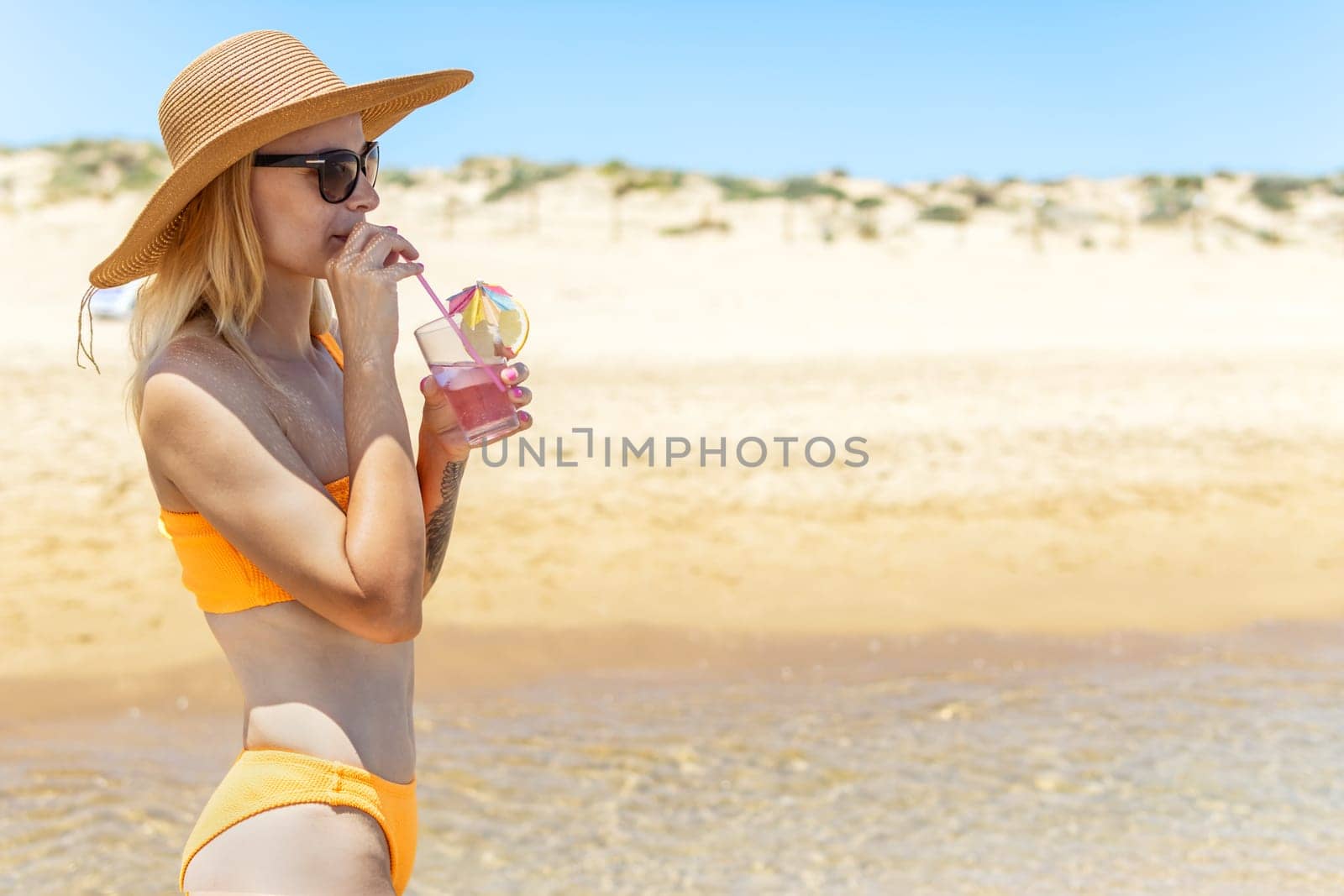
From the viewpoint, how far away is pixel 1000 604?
257 inches

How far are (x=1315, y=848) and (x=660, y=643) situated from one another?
2.89 m

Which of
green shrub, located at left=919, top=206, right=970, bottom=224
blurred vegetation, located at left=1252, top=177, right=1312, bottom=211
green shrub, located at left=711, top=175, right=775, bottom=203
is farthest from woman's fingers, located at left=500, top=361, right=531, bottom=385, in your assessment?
blurred vegetation, located at left=1252, top=177, right=1312, bottom=211

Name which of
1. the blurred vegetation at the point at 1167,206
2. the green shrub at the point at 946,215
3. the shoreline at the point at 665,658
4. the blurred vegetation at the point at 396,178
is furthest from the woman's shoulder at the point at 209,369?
the blurred vegetation at the point at 396,178

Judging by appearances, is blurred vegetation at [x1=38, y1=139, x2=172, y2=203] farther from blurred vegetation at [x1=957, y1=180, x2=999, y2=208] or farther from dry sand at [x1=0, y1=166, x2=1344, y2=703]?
blurred vegetation at [x1=957, y1=180, x2=999, y2=208]

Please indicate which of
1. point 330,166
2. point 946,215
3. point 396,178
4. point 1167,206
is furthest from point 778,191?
point 330,166

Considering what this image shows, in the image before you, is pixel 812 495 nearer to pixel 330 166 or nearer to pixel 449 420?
pixel 449 420

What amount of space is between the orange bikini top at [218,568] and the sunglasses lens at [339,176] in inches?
14.8

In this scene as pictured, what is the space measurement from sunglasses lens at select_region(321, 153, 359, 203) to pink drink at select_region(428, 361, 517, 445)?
246 millimetres

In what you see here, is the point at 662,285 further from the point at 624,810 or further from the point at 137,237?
the point at 137,237

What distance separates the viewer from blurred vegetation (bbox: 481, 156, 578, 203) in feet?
92.2

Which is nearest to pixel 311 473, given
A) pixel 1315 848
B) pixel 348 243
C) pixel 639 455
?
pixel 348 243

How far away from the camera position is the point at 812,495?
798 centimetres

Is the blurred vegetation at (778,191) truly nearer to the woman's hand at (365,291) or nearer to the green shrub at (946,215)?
the green shrub at (946,215)

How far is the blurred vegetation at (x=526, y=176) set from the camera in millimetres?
28094
